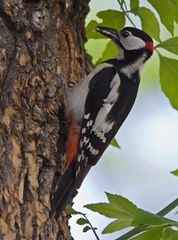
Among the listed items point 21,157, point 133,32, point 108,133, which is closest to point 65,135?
point 108,133

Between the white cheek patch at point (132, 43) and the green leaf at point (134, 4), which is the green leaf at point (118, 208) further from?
the white cheek patch at point (132, 43)

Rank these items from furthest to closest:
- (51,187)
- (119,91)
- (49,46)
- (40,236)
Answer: (119,91) → (49,46) → (51,187) → (40,236)

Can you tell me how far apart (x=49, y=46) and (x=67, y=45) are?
0.88 feet

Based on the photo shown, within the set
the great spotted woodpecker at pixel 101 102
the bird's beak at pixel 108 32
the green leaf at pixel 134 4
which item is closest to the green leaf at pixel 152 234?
the great spotted woodpecker at pixel 101 102

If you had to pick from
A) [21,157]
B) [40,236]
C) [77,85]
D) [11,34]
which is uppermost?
[11,34]

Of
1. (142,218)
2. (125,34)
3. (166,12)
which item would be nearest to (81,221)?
(142,218)

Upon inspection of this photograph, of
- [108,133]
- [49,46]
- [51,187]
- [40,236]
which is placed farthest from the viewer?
[108,133]

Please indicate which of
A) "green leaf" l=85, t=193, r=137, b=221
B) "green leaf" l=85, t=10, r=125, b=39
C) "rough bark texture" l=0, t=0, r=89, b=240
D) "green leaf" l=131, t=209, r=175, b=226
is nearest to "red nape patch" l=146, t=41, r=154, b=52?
"green leaf" l=85, t=10, r=125, b=39

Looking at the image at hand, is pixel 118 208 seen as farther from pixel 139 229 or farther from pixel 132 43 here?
pixel 132 43

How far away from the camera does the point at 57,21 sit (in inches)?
113

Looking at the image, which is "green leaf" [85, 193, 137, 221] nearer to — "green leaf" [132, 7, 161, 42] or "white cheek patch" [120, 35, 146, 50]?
"green leaf" [132, 7, 161, 42]

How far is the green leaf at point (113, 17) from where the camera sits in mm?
2887

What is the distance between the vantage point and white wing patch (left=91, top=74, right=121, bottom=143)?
301 cm

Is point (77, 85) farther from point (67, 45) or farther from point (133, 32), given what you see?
point (133, 32)
